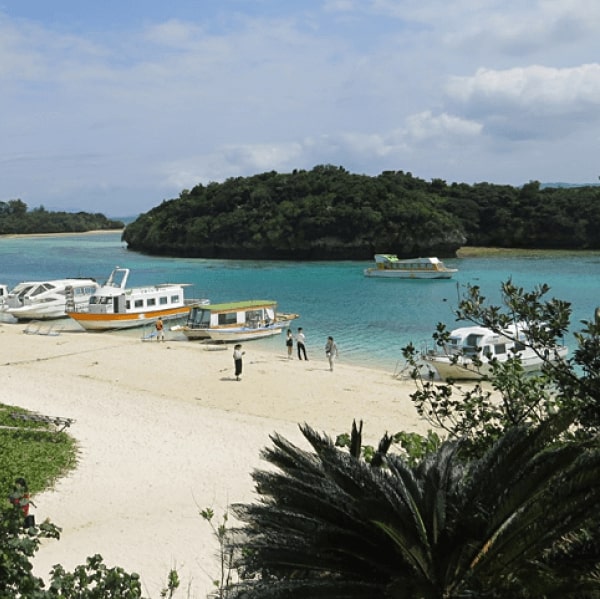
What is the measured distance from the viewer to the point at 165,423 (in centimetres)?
1775

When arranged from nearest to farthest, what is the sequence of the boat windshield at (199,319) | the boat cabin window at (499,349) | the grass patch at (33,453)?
the grass patch at (33,453), the boat cabin window at (499,349), the boat windshield at (199,319)

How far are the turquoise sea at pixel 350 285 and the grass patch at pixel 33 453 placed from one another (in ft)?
43.7

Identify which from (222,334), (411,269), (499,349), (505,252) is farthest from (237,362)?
(505,252)

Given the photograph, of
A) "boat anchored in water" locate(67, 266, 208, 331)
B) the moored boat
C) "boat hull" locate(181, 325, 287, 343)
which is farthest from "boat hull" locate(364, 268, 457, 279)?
"boat hull" locate(181, 325, 287, 343)

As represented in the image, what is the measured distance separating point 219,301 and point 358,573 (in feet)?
155

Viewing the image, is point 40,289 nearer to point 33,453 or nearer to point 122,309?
point 122,309

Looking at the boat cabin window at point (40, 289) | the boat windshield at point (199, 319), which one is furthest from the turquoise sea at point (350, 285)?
the boat cabin window at point (40, 289)

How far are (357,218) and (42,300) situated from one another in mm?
56292

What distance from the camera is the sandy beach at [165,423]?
10680mm

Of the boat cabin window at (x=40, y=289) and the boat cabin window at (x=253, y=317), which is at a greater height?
the boat cabin window at (x=40, y=289)

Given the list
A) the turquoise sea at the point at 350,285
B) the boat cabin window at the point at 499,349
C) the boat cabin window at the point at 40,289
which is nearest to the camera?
the boat cabin window at the point at 499,349

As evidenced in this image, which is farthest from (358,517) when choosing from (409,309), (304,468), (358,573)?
(409,309)

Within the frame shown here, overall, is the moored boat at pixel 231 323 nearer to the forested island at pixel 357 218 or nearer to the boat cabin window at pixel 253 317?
the boat cabin window at pixel 253 317

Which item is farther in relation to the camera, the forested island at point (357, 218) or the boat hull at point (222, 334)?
the forested island at point (357, 218)
